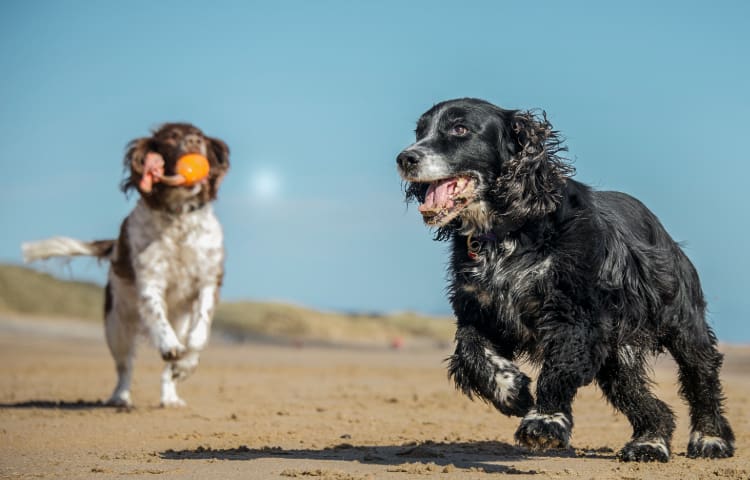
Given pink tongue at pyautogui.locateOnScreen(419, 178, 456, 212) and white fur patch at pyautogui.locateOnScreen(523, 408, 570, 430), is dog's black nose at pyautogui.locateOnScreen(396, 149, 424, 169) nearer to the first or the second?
pink tongue at pyautogui.locateOnScreen(419, 178, 456, 212)

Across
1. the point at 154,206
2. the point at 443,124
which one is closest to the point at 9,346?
the point at 154,206

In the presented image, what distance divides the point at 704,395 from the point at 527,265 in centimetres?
197

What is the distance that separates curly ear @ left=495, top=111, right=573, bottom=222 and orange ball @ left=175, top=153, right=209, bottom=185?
480cm

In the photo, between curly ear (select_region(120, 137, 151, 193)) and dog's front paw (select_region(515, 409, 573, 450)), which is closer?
dog's front paw (select_region(515, 409, 573, 450))

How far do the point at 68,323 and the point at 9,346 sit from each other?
8.45m

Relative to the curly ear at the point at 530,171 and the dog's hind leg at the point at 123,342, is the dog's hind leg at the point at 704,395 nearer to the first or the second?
the curly ear at the point at 530,171

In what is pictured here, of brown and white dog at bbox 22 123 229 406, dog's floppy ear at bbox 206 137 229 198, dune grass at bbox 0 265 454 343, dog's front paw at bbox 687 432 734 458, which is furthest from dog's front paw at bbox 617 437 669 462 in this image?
dune grass at bbox 0 265 454 343

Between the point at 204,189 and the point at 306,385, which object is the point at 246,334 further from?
the point at 204,189

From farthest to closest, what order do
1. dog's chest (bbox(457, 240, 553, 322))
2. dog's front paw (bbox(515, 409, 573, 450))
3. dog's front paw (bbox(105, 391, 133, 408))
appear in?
1. dog's front paw (bbox(105, 391, 133, 408))
2. dog's chest (bbox(457, 240, 553, 322))
3. dog's front paw (bbox(515, 409, 573, 450))

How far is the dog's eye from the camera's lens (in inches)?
250

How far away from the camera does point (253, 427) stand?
924 centimetres

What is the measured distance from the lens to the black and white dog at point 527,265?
240 inches

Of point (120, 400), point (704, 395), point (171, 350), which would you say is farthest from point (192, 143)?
point (704, 395)

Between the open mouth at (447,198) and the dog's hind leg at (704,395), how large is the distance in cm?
A: 189
